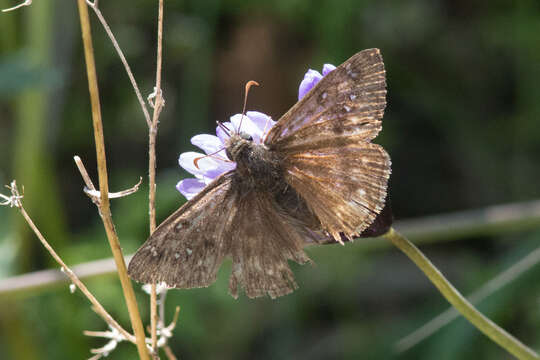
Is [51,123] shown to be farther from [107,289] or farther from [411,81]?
[411,81]

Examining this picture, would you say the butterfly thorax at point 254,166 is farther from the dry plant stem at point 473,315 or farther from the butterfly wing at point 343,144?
the dry plant stem at point 473,315

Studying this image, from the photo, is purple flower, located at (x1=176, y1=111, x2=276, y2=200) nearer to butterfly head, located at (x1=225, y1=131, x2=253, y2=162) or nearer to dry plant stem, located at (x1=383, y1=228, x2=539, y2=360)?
butterfly head, located at (x1=225, y1=131, x2=253, y2=162)

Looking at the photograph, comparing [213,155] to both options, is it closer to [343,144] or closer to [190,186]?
[190,186]

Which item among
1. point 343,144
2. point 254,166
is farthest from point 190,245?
point 343,144

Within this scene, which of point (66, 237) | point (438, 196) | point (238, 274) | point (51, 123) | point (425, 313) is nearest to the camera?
point (238, 274)

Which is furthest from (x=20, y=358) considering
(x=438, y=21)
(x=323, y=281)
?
(x=438, y=21)

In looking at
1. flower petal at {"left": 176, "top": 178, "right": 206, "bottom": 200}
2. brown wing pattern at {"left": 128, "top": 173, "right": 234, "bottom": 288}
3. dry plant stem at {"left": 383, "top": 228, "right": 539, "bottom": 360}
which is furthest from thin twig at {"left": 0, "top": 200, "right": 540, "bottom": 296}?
dry plant stem at {"left": 383, "top": 228, "right": 539, "bottom": 360}

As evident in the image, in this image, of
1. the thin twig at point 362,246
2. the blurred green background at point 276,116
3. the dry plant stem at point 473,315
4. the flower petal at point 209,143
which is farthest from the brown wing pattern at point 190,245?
the blurred green background at point 276,116
